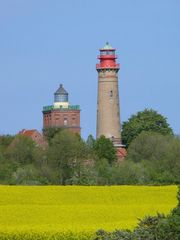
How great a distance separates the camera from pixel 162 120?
130500mm

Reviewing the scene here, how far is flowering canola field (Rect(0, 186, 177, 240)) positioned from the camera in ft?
119

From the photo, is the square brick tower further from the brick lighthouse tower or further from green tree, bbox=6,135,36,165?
green tree, bbox=6,135,36,165

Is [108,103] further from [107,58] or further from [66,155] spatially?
[66,155]

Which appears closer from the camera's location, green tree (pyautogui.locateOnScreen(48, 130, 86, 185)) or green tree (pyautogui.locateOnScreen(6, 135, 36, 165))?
green tree (pyautogui.locateOnScreen(48, 130, 86, 185))

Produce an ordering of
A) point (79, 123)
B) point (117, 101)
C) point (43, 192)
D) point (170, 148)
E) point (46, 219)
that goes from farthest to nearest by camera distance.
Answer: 1. point (79, 123)
2. point (117, 101)
3. point (170, 148)
4. point (43, 192)
5. point (46, 219)

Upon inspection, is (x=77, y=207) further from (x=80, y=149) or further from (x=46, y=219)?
(x=80, y=149)

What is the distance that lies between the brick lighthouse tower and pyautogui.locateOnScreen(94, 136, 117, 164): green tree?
421 inches

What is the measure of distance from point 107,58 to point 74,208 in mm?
85860

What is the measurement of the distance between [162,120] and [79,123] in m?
13.5

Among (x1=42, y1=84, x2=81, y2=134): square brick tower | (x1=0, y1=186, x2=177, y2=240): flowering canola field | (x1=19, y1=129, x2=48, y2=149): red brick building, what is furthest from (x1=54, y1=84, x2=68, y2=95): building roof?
(x1=0, y1=186, x2=177, y2=240): flowering canola field

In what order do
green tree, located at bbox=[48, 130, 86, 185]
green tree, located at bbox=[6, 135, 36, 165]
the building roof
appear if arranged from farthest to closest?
the building roof
green tree, located at bbox=[6, 135, 36, 165]
green tree, located at bbox=[48, 130, 86, 185]

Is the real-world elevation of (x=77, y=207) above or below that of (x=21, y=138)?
below

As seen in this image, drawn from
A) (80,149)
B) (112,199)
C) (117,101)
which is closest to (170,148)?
(80,149)

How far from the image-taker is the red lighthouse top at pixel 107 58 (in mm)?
129975
